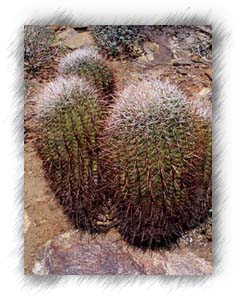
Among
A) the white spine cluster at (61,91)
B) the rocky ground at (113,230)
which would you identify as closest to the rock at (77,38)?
the rocky ground at (113,230)

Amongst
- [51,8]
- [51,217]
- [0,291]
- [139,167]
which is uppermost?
[51,8]

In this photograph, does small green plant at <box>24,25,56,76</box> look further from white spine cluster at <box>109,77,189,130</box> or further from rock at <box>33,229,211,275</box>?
rock at <box>33,229,211,275</box>

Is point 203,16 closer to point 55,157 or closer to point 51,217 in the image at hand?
point 55,157

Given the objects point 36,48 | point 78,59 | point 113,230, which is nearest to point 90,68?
point 78,59

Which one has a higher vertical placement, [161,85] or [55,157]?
[161,85]

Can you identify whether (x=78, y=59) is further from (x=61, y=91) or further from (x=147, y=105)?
(x=147, y=105)

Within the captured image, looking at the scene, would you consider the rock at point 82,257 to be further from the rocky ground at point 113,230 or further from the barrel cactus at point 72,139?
the barrel cactus at point 72,139

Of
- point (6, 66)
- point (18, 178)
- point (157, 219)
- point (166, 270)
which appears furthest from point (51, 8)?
point (166, 270)
